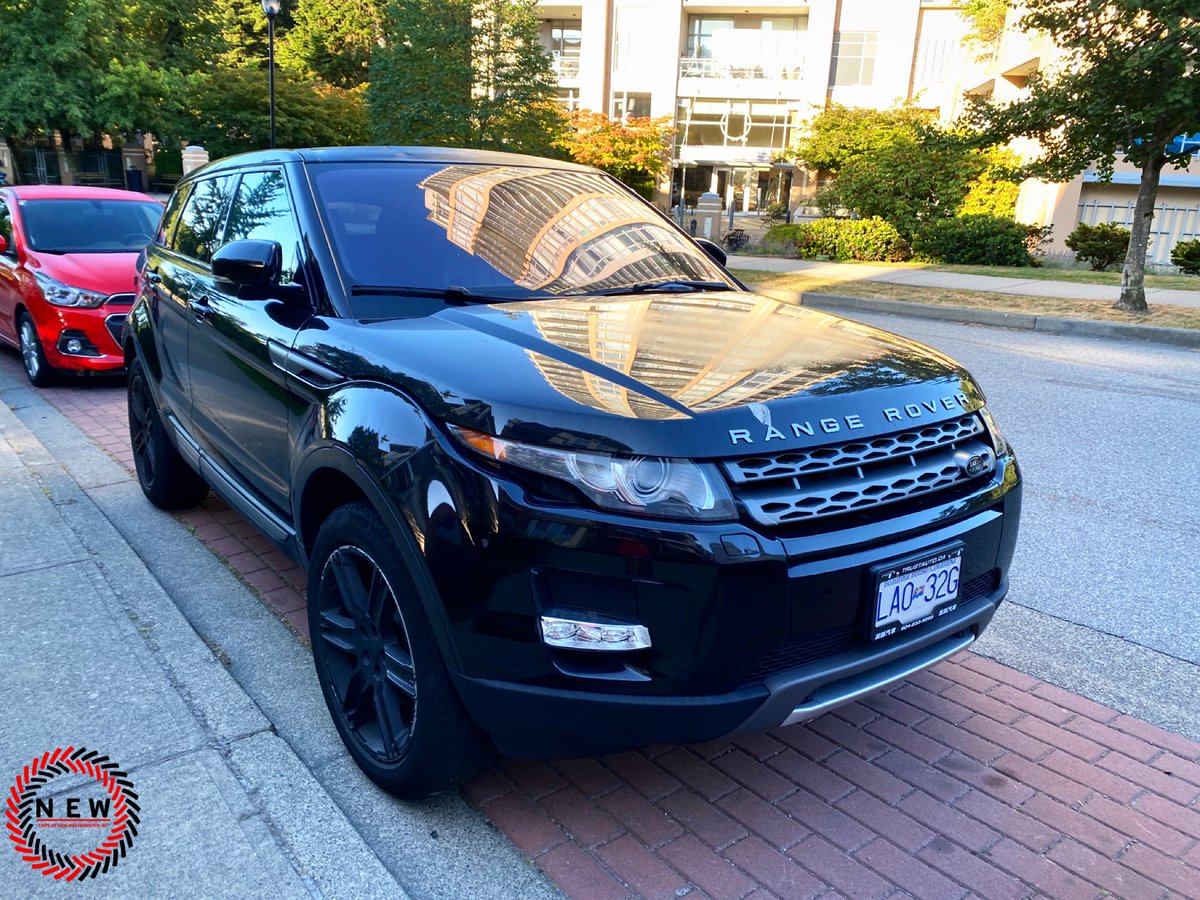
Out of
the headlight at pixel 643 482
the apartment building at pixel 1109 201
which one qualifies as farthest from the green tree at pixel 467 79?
the headlight at pixel 643 482

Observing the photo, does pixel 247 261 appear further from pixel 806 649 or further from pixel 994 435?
pixel 994 435

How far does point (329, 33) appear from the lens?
4931cm

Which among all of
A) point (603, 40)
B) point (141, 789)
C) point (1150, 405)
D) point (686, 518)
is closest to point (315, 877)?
point (141, 789)

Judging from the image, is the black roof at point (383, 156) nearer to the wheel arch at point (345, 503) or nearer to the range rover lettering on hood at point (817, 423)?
the wheel arch at point (345, 503)

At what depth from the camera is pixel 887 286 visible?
1605cm

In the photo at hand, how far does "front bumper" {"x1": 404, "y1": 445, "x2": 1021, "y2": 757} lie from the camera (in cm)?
207

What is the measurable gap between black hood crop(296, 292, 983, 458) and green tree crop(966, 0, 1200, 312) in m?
10.6

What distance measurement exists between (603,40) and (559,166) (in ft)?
145

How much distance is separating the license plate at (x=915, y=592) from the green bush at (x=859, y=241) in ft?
68.2

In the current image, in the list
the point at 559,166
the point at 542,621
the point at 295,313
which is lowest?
the point at 542,621

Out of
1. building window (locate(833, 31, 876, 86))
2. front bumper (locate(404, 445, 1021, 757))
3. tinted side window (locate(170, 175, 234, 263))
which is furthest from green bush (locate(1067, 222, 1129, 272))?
building window (locate(833, 31, 876, 86))

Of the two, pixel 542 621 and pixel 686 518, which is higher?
pixel 686 518

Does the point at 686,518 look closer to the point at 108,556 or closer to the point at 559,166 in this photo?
the point at 559,166

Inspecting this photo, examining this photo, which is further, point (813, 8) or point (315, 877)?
point (813, 8)
